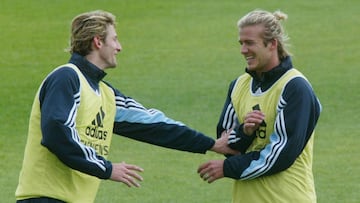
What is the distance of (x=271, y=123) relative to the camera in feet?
23.1

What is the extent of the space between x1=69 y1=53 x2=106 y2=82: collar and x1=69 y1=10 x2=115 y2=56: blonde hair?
61 mm

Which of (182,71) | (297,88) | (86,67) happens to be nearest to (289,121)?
(297,88)

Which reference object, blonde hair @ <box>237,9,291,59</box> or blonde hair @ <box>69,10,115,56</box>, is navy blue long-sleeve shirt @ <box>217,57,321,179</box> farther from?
blonde hair @ <box>69,10,115,56</box>

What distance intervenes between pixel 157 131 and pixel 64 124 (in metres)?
1.14

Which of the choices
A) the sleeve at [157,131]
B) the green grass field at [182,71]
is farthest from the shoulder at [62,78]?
the green grass field at [182,71]

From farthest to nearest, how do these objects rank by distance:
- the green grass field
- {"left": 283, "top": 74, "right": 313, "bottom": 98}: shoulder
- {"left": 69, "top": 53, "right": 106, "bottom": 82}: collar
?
the green grass field → {"left": 69, "top": 53, "right": 106, "bottom": 82}: collar → {"left": 283, "top": 74, "right": 313, "bottom": 98}: shoulder

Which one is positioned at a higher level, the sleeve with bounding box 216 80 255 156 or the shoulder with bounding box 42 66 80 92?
the shoulder with bounding box 42 66 80 92

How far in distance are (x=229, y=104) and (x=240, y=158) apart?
407 mm

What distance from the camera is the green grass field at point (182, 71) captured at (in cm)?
1264

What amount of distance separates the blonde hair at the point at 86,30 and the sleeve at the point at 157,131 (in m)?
0.64

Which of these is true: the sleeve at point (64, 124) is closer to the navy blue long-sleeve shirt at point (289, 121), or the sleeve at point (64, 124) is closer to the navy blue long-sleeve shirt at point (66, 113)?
the navy blue long-sleeve shirt at point (66, 113)

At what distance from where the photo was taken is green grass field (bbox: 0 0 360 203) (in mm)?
12641

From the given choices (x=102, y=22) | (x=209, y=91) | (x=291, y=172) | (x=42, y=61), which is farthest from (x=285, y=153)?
(x=42, y=61)

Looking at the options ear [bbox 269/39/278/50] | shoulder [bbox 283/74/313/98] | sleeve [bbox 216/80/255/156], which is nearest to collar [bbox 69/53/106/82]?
sleeve [bbox 216/80/255/156]
